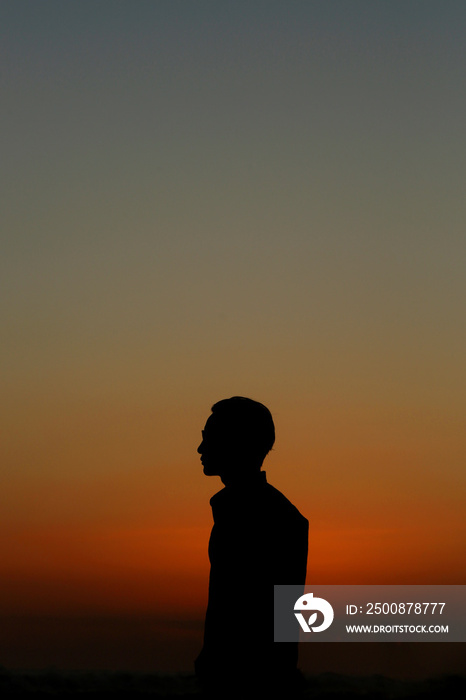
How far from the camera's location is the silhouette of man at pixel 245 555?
3784 mm

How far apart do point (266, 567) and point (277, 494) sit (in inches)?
14.8

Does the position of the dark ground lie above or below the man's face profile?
below

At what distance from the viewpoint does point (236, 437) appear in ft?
13.4

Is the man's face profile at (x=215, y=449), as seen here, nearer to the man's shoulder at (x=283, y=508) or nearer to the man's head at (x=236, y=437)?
the man's head at (x=236, y=437)

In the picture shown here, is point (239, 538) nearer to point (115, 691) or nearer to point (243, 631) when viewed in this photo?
point (243, 631)

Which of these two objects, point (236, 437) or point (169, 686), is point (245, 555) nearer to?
point (236, 437)

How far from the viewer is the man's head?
13.3 ft

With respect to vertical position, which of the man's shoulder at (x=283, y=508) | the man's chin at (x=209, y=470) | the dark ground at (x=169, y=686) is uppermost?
the man's chin at (x=209, y=470)

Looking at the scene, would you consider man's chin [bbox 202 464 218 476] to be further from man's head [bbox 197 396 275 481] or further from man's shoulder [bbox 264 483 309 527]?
man's shoulder [bbox 264 483 309 527]

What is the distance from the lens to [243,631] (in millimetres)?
3857

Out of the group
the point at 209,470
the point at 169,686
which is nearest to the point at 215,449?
the point at 209,470

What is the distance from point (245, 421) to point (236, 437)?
0.10 meters

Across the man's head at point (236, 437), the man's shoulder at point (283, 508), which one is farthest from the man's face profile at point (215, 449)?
the man's shoulder at point (283, 508)

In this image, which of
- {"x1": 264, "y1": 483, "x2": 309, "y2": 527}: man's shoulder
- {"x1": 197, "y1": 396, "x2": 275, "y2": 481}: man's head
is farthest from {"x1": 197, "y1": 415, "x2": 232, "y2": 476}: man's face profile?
{"x1": 264, "y1": 483, "x2": 309, "y2": 527}: man's shoulder
